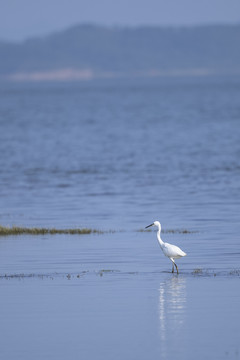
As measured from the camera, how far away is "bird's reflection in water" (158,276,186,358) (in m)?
13.0

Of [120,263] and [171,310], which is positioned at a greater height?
[120,263]

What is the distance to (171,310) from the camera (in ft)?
47.8

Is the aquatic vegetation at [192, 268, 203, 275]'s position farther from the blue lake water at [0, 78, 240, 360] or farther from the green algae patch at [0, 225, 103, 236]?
the green algae patch at [0, 225, 103, 236]

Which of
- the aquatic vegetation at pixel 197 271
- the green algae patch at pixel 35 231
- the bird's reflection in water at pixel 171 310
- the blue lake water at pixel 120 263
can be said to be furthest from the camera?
the green algae patch at pixel 35 231

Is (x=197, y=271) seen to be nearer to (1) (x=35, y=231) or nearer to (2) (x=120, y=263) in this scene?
(2) (x=120, y=263)

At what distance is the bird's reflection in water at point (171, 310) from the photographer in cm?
1298

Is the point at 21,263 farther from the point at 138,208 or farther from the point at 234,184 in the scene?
the point at 234,184

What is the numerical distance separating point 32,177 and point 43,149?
A: 19830 millimetres

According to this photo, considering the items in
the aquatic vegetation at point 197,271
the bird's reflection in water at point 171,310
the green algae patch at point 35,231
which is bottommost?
the bird's reflection in water at point 171,310

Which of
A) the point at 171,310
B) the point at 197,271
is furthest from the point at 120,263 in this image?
the point at 171,310

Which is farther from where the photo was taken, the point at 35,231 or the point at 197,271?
the point at 35,231

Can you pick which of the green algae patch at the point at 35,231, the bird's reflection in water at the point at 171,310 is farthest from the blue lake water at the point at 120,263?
the green algae patch at the point at 35,231

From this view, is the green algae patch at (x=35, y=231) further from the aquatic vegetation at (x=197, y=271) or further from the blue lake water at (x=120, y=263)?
the aquatic vegetation at (x=197, y=271)

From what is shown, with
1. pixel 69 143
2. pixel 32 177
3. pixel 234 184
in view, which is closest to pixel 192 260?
pixel 234 184
